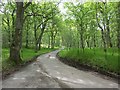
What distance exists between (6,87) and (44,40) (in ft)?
238

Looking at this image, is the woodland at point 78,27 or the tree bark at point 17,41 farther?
the tree bark at point 17,41

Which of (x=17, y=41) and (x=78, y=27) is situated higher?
(x=78, y=27)

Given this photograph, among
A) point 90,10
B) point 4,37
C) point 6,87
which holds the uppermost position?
point 90,10

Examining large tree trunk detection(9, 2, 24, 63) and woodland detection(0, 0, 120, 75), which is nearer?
woodland detection(0, 0, 120, 75)

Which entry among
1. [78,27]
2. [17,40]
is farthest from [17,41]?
[78,27]

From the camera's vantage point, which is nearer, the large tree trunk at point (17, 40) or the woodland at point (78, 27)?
the woodland at point (78, 27)

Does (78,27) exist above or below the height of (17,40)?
above

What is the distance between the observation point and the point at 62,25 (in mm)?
55844

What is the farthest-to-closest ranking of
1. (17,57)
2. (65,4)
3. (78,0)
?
(65,4) → (78,0) → (17,57)

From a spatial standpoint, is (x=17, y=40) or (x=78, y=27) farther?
(x=78, y=27)

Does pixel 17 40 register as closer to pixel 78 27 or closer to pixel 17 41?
pixel 17 41

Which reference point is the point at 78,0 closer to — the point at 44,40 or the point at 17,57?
the point at 17,57

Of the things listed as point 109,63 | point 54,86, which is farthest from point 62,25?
point 54,86

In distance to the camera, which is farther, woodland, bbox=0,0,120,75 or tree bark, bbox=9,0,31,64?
tree bark, bbox=9,0,31,64
